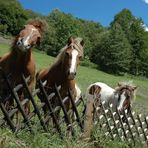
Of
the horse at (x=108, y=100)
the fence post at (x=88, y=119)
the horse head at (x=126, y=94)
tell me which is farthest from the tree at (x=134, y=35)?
the fence post at (x=88, y=119)

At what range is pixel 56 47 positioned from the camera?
3440 inches

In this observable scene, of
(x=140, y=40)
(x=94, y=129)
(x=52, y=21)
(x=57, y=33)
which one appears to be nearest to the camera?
(x=94, y=129)

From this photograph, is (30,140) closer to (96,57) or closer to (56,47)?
(56,47)

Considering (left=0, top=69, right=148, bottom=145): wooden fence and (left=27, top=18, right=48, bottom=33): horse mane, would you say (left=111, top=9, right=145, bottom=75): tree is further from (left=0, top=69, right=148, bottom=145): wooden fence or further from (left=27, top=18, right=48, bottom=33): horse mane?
(left=27, top=18, right=48, bottom=33): horse mane

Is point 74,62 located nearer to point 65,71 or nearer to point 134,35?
point 65,71

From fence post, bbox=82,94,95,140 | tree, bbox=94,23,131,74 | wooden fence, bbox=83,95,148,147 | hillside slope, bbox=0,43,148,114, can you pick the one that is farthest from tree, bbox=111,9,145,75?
fence post, bbox=82,94,95,140

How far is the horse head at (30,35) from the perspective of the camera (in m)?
8.85

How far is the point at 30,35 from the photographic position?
30.2 ft

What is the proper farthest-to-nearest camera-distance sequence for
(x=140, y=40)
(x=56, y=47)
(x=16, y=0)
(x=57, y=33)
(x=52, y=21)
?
(x=16, y=0)
(x=140, y=40)
(x=52, y=21)
(x=57, y=33)
(x=56, y=47)

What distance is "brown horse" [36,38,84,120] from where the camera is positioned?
8.90 metres

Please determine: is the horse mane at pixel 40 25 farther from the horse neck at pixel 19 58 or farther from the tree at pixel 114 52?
the tree at pixel 114 52

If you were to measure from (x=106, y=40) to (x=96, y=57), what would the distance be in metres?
5.71

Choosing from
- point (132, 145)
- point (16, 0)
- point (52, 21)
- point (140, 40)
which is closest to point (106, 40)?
point (52, 21)

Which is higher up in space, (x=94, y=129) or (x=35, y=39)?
(x=35, y=39)
